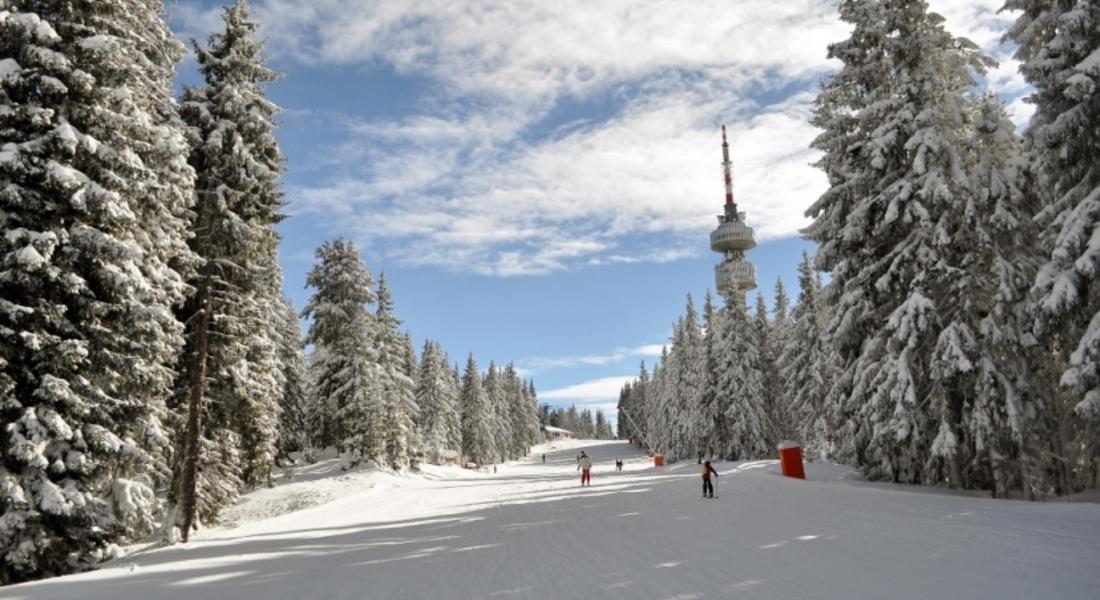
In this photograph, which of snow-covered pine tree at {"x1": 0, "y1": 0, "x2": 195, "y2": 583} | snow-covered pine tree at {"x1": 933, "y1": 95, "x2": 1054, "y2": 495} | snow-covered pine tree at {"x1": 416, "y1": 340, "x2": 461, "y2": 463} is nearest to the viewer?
snow-covered pine tree at {"x1": 0, "y1": 0, "x2": 195, "y2": 583}

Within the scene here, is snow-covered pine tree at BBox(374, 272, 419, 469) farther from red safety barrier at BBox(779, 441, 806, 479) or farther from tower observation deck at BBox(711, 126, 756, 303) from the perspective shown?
tower observation deck at BBox(711, 126, 756, 303)

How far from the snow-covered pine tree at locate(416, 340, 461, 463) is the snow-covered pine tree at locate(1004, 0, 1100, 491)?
192 ft

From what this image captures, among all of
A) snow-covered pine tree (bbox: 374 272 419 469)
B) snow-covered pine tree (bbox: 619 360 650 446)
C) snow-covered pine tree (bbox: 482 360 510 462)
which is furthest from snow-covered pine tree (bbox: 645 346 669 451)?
snow-covered pine tree (bbox: 374 272 419 469)

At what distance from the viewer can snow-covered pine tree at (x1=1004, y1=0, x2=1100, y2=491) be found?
1186cm

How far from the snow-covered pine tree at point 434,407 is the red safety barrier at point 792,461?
149 feet

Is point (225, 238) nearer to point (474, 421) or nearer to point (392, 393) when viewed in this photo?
point (392, 393)

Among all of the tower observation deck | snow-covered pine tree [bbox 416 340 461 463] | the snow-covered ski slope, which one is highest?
the tower observation deck

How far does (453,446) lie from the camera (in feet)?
265

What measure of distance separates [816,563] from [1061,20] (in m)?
11.5

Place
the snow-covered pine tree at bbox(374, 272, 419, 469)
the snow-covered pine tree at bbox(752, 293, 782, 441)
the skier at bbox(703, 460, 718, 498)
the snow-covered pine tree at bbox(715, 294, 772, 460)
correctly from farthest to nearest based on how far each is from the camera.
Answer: the snow-covered pine tree at bbox(752, 293, 782, 441) → the snow-covered pine tree at bbox(715, 294, 772, 460) → the snow-covered pine tree at bbox(374, 272, 419, 469) → the skier at bbox(703, 460, 718, 498)

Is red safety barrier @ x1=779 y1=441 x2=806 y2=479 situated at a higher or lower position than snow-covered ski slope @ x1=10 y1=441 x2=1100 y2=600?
higher

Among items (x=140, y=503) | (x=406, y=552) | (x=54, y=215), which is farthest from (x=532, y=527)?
(x=54, y=215)

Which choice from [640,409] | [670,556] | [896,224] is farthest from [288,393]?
[640,409]

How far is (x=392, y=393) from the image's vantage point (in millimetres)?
44688
